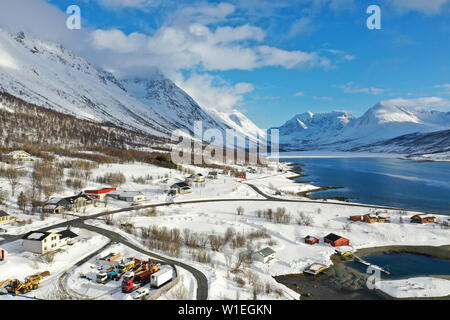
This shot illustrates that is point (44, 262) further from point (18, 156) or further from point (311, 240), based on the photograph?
point (18, 156)

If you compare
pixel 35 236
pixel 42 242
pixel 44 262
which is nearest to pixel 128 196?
pixel 35 236

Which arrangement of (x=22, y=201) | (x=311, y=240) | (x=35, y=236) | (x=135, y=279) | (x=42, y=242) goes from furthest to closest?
(x=22, y=201) < (x=311, y=240) < (x=35, y=236) < (x=42, y=242) < (x=135, y=279)

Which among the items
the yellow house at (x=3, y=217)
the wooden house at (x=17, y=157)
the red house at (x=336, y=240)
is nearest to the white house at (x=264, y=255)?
the red house at (x=336, y=240)

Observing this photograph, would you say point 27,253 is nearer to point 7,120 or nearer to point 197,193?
point 197,193

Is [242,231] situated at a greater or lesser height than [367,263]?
greater

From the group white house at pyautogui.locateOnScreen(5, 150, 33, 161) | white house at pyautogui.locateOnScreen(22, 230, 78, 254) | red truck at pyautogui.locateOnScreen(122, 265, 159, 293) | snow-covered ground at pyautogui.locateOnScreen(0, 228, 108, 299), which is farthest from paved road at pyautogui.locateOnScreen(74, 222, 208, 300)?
white house at pyautogui.locateOnScreen(5, 150, 33, 161)
